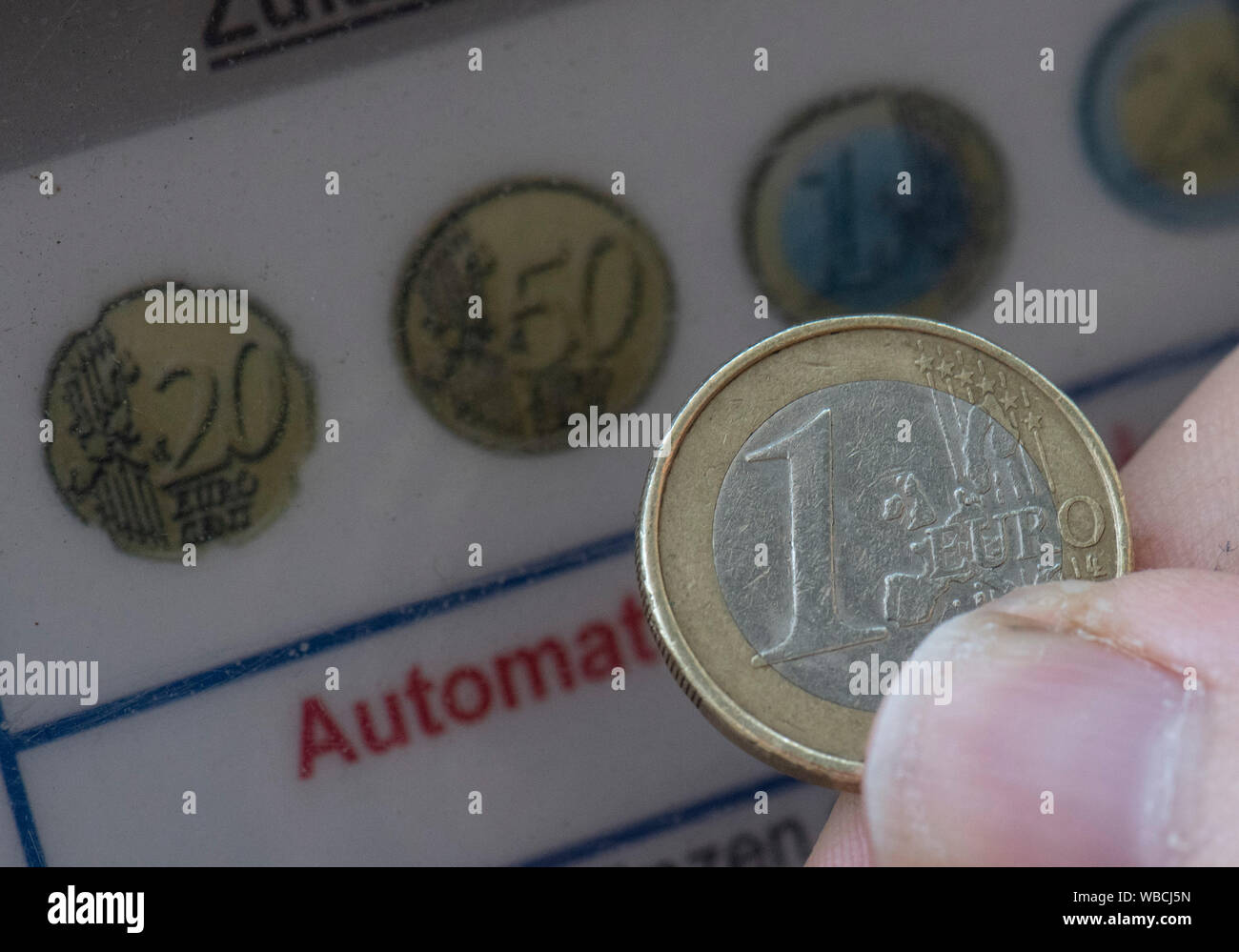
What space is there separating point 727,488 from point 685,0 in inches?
21.1

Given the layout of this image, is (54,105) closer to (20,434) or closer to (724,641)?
(20,434)

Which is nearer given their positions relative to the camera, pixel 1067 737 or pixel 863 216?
pixel 1067 737

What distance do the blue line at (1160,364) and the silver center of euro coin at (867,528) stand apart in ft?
0.97

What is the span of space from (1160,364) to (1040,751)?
58 cm

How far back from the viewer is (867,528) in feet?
2.49

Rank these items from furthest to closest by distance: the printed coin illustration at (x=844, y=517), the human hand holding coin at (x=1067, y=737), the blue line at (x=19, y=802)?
the blue line at (x=19, y=802), the printed coin illustration at (x=844, y=517), the human hand holding coin at (x=1067, y=737)

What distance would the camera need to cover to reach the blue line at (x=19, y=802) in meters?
0.95

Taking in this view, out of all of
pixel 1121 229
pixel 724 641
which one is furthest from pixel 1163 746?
pixel 1121 229

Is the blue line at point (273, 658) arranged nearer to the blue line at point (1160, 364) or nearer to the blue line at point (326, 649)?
the blue line at point (326, 649)

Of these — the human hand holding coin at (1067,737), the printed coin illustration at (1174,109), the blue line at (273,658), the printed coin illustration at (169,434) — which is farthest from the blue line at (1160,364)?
the printed coin illustration at (169,434)

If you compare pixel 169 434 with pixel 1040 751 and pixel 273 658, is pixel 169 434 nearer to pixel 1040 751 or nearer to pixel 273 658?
pixel 273 658

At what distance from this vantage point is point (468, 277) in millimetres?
979

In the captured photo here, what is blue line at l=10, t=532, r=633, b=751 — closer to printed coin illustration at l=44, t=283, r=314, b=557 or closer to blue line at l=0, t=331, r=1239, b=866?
blue line at l=0, t=331, r=1239, b=866

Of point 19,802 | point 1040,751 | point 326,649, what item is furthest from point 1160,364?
point 19,802
